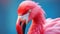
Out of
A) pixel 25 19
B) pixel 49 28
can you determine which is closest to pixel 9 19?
pixel 25 19

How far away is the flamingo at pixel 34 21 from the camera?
1.15 m

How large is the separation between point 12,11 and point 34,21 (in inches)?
8.4

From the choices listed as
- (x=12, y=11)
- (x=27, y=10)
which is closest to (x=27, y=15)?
(x=27, y=10)

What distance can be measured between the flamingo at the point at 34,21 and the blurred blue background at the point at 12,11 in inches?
2.1

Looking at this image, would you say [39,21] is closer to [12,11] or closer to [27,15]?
[27,15]

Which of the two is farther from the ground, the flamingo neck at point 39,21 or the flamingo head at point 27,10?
the flamingo head at point 27,10

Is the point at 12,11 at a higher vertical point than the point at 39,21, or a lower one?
higher

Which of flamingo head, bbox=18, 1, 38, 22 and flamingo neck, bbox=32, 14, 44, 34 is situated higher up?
flamingo head, bbox=18, 1, 38, 22

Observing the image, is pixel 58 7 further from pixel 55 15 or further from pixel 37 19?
pixel 37 19

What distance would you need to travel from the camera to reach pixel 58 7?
1229 mm

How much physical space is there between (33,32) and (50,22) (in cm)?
17

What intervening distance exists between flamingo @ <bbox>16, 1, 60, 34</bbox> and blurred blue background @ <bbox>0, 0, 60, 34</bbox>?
0.05 m

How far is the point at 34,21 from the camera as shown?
1.19 m

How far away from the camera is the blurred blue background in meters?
1.22
